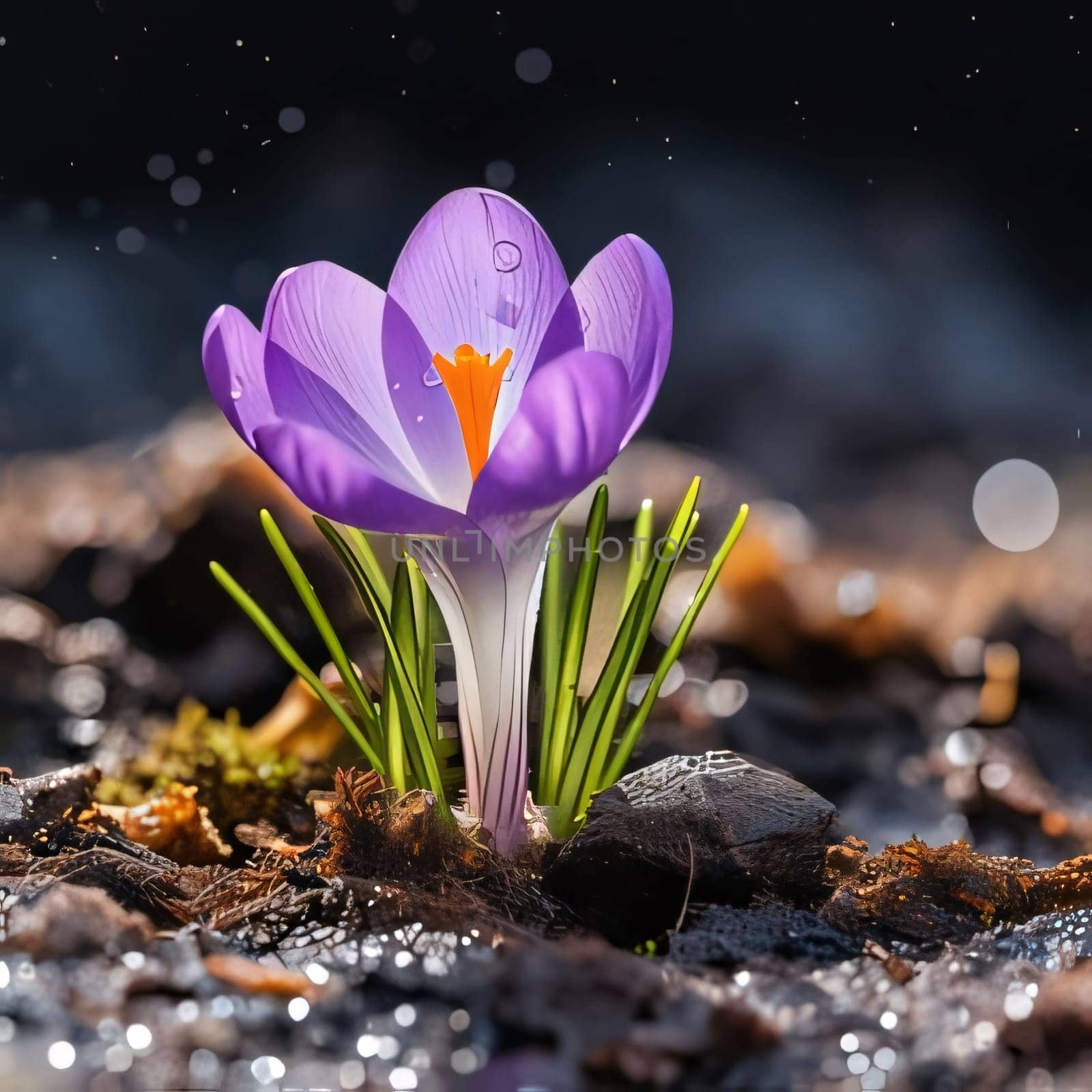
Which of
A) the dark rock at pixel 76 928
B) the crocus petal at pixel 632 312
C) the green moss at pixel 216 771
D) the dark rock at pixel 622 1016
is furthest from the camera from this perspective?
the green moss at pixel 216 771

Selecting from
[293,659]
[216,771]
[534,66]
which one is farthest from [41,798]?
[534,66]

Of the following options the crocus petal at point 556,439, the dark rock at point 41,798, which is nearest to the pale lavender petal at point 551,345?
the crocus petal at point 556,439

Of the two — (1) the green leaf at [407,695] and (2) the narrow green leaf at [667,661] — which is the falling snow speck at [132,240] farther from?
(2) the narrow green leaf at [667,661]

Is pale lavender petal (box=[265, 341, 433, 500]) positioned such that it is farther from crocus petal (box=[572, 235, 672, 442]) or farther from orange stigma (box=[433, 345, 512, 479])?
crocus petal (box=[572, 235, 672, 442])

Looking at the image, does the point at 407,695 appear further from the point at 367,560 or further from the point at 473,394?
the point at 473,394

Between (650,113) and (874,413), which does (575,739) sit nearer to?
(874,413)

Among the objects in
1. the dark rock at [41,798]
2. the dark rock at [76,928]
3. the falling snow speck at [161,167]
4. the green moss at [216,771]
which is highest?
the falling snow speck at [161,167]

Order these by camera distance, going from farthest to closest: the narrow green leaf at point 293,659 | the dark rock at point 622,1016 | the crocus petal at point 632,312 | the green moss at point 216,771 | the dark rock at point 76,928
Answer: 1. the green moss at point 216,771
2. the narrow green leaf at point 293,659
3. the crocus petal at point 632,312
4. the dark rock at point 76,928
5. the dark rock at point 622,1016
